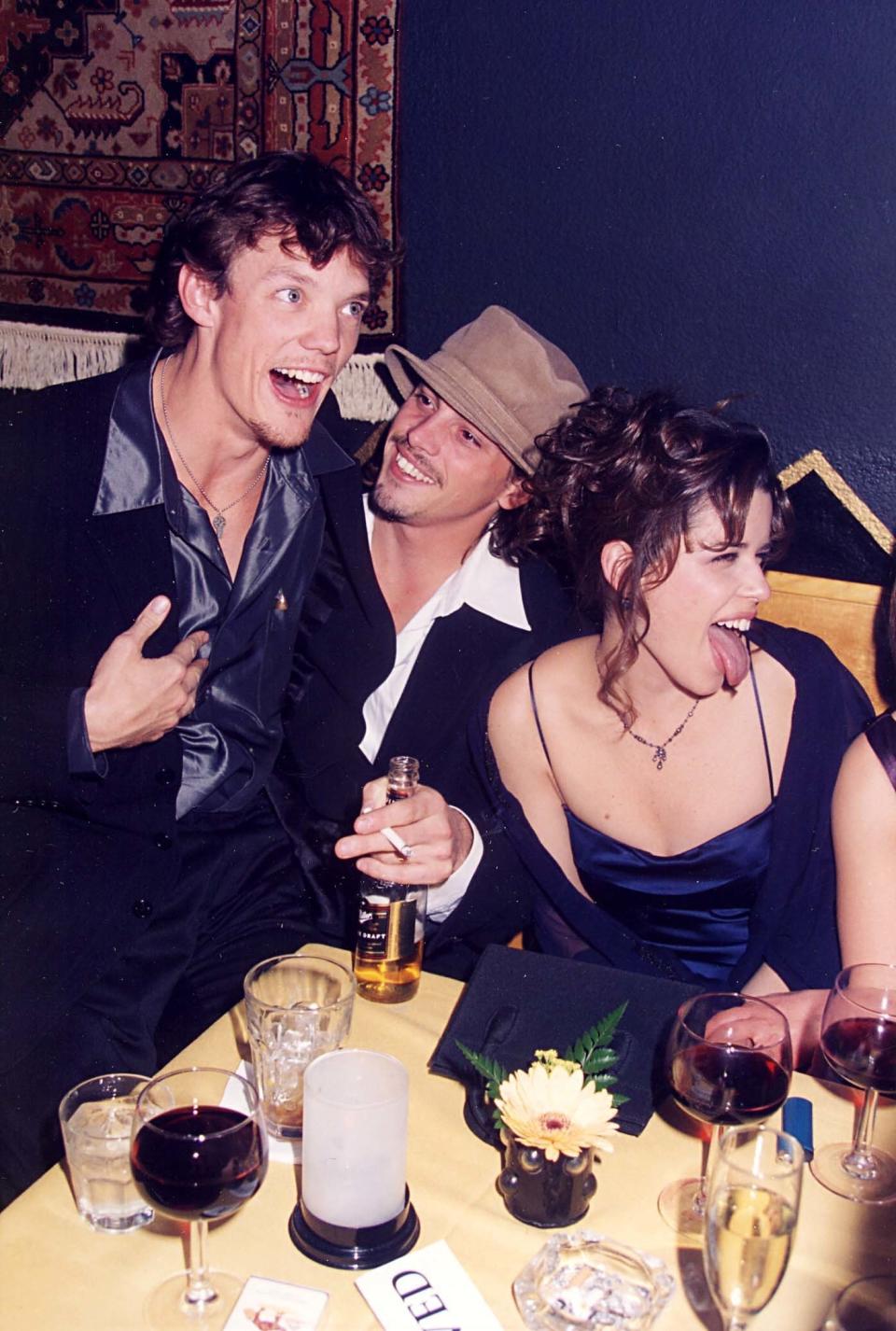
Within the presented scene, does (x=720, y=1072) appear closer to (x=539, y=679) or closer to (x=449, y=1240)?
(x=449, y=1240)

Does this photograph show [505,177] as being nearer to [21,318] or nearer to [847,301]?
[847,301]

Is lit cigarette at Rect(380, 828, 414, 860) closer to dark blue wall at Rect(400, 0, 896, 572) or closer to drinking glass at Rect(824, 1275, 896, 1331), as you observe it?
drinking glass at Rect(824, 1275, 896, 1331)

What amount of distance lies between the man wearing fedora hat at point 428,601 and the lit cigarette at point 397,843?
0.55 metres

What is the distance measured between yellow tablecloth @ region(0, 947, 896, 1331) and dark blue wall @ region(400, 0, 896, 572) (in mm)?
1512

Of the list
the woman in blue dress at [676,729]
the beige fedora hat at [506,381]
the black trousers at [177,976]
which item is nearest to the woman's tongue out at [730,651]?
the woman in blue dress at [676,729]

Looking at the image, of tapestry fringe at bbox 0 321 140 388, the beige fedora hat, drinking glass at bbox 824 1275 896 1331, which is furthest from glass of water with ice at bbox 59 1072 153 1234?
tapestry fringe at bbox 0 321 140 388

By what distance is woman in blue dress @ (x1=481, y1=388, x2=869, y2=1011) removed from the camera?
6.11 ft

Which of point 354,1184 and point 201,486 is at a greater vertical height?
point 201,486

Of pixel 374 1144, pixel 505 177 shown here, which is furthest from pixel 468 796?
pixel 505 177

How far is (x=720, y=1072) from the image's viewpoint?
108cm

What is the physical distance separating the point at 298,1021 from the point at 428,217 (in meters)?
1.86

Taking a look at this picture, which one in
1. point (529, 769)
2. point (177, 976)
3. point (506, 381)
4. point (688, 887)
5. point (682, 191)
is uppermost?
point (682, 191)

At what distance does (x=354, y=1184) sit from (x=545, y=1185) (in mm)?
177

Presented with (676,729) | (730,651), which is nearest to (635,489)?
(730,651)
